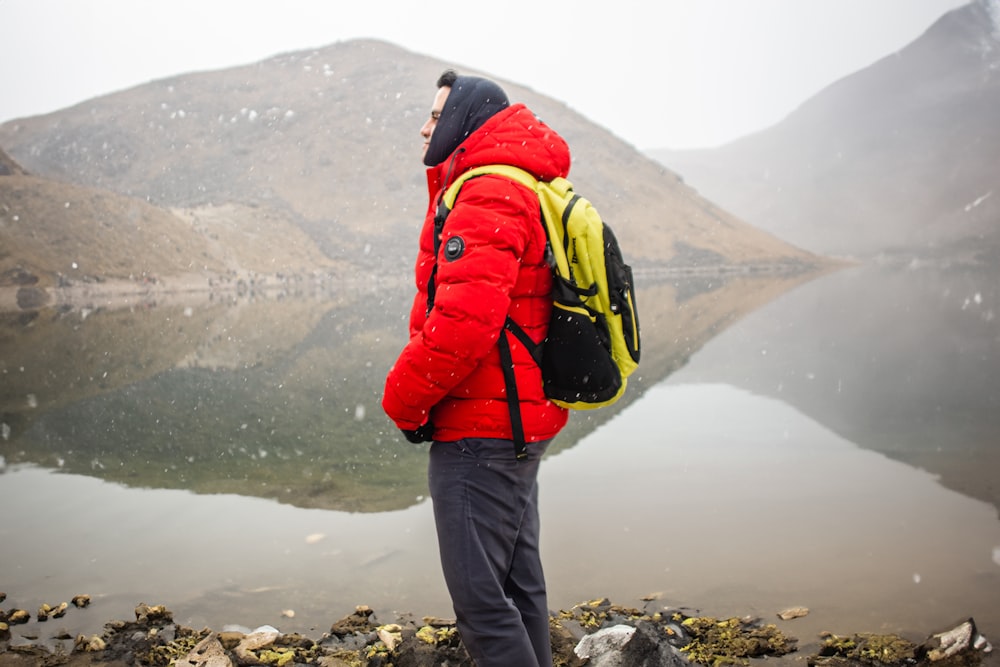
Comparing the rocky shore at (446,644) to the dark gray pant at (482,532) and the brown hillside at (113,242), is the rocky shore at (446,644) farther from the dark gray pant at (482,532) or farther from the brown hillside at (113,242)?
the brown hillside at (113,242)

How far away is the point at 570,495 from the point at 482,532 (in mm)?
4567

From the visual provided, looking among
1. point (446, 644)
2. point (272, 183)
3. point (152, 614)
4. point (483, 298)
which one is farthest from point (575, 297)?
point (272, 183)

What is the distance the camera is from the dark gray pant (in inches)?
98.4

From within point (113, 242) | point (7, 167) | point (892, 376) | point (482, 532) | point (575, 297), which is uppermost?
point (7, 167)

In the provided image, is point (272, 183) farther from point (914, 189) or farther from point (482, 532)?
point (914, 189)

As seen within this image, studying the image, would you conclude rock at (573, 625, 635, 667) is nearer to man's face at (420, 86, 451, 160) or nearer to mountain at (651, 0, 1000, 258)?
man's face at (420, 86, 451, 160)

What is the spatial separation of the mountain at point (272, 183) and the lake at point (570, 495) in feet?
130

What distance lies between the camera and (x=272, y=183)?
87.7 meters

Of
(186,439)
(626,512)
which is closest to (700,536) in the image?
(626,512)

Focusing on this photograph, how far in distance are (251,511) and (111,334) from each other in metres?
18.7

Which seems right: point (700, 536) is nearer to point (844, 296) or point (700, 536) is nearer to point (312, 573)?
point (312, 573)

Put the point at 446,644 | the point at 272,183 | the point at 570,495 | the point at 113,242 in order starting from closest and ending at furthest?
the point at 446,644, the point at 570,495, the point at 113,242, the point at 272,183

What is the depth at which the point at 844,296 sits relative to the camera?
121 feet

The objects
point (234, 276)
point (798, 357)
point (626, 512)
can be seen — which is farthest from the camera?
point (234, 276)
